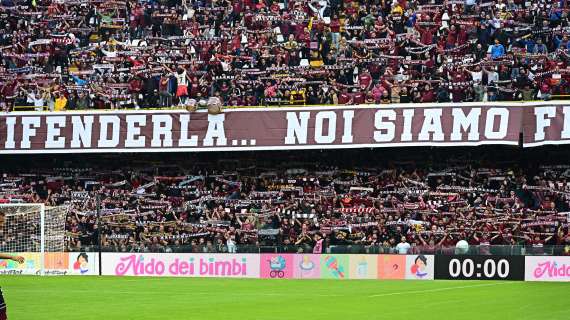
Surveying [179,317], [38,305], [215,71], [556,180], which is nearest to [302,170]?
[215,71]

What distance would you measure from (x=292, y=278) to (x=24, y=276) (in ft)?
29.0

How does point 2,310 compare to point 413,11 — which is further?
point 413,11

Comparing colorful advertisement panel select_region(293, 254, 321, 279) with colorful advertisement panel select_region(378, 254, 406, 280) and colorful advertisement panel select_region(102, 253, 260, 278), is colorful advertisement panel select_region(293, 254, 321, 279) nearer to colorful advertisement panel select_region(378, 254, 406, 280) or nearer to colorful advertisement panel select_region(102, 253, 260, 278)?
colorful advertisement panel select_region(102, 253, 260, 278)

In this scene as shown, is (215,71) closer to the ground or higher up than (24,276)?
higher up

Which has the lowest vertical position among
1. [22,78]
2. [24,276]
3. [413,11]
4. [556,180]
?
[24,276]

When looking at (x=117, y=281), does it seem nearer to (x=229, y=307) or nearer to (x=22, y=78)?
(x=229, y=307)

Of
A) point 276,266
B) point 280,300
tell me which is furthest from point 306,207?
point 280,300

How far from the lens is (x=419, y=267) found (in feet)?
117

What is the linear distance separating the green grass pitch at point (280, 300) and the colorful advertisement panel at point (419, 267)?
3.51 m

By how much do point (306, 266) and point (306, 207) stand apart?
3.92 metres

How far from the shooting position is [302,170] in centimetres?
4188

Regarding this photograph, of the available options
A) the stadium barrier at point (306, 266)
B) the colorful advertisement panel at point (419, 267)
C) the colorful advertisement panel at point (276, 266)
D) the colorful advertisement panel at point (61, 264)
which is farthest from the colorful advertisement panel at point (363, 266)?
the colorful advertisement panel at point (61, 264)

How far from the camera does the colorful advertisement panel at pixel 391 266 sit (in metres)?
35.7

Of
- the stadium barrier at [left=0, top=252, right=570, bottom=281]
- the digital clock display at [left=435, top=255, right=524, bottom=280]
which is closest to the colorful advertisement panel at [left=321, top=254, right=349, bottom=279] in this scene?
the stadium barrier at [left=0, top=252, right=570, bottom=281]
